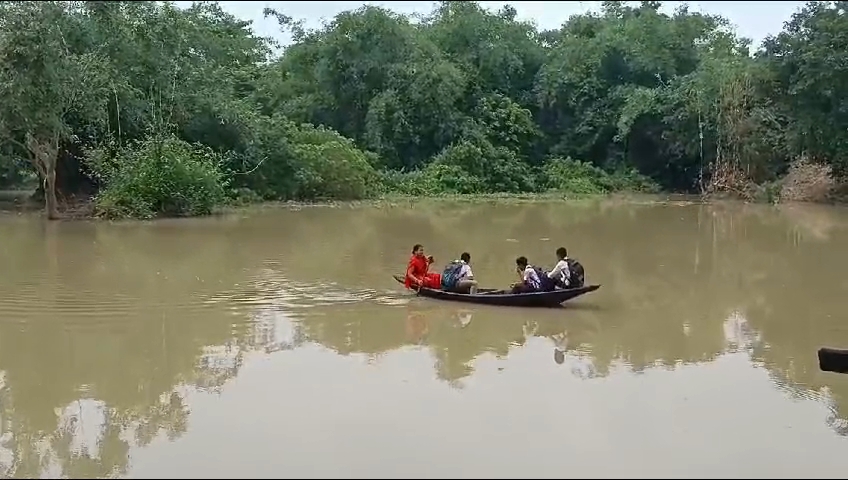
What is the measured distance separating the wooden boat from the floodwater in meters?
0.14

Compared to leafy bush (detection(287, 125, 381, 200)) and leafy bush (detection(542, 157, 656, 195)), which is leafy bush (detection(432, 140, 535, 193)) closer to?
leafy bush (detection(542, 157, 656, 195))

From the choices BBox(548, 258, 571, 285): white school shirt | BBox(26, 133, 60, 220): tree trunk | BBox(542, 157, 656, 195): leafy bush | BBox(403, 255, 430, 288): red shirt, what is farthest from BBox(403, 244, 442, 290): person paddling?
BBox(542, 157, 656, 195): leafy bush

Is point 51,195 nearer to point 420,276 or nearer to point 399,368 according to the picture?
point 420,276

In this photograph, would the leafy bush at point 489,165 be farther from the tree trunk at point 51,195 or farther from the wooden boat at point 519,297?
the wooden boat at point 519,297

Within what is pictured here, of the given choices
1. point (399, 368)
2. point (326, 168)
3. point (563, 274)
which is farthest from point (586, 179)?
point (399, 368)

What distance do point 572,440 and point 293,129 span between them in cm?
2511

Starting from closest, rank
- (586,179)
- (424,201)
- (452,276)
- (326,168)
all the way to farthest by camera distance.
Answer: (452,276), (326,168), (424,201), (586,179)

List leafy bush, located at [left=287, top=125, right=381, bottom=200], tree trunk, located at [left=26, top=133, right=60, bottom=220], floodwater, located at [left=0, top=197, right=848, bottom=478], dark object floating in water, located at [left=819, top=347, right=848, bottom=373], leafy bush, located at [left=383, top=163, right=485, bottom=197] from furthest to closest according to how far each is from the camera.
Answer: leafy bush, located at [left=383, top=163, right=485, bottom=197] → leafy bush, located at [left=287, top=125, right=381, bottom=200] → tree trunk, located at [left=26, top=133, right=60, bottom=220] → dark object floating in water, located at [left=819, top=347, right=848, bottom=373] → floodwater, located at [left=0, top=197, right=848, bottom=478]

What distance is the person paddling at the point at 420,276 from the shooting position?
11844mm

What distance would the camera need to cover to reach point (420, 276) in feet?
39.5

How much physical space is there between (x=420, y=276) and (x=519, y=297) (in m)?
1.65

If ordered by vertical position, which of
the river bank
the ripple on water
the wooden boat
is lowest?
the ripple on water

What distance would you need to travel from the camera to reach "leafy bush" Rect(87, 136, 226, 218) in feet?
74.2

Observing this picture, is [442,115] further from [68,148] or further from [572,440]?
[572,440]
